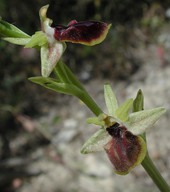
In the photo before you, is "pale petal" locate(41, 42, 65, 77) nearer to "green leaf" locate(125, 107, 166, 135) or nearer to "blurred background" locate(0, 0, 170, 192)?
"green leaf" locate(125, 107, 166, 135)

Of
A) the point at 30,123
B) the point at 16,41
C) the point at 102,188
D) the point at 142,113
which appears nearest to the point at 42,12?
the point at 16,41

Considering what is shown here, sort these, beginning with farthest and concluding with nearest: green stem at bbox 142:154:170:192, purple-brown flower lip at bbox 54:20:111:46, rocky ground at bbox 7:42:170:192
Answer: rocky ground at bbox 7:42:170:192, green stem at bbox 142:154:170:192, purple-brown flower lip at bbox 54:20:111:46

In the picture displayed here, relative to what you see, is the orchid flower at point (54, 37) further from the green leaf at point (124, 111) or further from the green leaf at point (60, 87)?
the green leaf at point (124, 111)

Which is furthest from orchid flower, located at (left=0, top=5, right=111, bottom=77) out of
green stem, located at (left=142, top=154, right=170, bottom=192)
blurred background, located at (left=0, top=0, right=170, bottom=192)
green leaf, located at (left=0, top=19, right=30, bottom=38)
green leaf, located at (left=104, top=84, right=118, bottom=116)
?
blurred background, located at (left=0, top=0, right=170, bottom=192)

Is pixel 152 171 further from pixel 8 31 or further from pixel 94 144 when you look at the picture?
pixel 8 31

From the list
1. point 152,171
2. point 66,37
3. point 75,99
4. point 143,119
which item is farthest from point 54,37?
point 75,99

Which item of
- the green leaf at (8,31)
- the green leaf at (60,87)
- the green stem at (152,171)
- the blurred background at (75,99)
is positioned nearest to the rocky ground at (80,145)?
Answer: the blurred background at (75,99)

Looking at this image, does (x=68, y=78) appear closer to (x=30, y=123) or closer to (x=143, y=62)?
(x=30, y=123)

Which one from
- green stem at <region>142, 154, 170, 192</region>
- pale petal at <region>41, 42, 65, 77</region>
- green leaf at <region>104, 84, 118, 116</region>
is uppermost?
pale petal at <region>41, 42, 65, 77</region>
